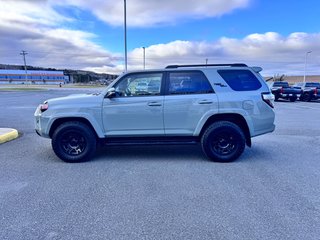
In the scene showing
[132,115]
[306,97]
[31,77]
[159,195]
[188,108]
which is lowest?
[159,195]

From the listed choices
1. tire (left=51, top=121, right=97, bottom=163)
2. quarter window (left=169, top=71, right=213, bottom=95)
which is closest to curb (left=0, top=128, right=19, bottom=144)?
tire (left=51, top=121, right=97, bottom=163)

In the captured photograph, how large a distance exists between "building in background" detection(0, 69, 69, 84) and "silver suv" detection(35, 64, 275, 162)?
104266 millimetres

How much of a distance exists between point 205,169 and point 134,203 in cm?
186

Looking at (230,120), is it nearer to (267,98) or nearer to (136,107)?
(267,98)

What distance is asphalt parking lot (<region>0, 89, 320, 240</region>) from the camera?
3.09m

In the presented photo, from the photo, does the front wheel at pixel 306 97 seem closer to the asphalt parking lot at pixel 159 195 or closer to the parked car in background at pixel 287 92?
the parked car in background at pixel 287 92

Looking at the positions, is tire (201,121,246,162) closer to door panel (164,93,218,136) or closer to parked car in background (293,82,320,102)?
door panel (164,93,218,136)

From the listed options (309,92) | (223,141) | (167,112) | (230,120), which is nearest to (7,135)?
(167,112)

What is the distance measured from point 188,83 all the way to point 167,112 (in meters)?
0.74

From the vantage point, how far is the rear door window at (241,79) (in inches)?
221

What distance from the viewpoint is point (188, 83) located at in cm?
558

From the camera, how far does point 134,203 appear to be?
3732 millimetres

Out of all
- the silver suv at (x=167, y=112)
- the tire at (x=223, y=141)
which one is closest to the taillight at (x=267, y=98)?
the silver suv at (x=167, y=112)

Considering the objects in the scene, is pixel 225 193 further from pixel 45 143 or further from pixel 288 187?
pixel 45 143
